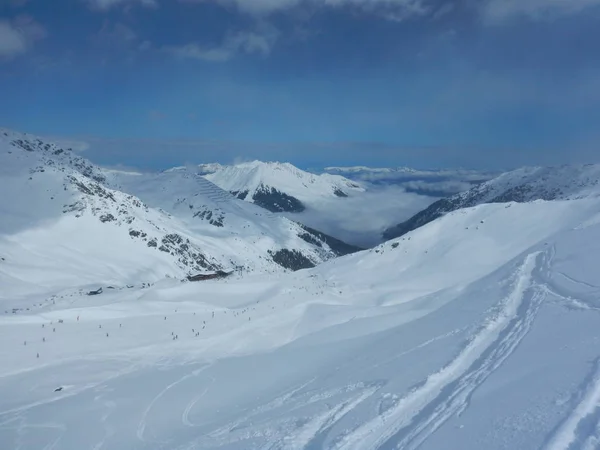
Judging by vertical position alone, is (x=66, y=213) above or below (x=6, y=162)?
below

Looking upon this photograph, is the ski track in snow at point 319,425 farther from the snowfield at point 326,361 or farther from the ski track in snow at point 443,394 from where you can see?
the ski track in snow at point 443,394

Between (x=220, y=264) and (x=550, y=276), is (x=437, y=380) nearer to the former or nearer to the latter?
(x=550, y=276)

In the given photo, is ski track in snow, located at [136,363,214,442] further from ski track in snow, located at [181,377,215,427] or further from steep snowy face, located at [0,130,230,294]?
steep snowy face, located at [0,130,230,294]

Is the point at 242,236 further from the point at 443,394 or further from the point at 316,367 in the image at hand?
the point at 443,394

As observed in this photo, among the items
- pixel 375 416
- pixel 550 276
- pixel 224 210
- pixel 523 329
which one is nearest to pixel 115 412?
pixel 375 416

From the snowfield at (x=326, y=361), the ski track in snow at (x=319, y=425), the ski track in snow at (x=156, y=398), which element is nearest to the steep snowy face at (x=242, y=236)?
the snowfield at (x=326, y=361)

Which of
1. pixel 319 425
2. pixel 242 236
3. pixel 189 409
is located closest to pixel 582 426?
Answer: pixel 319 425
